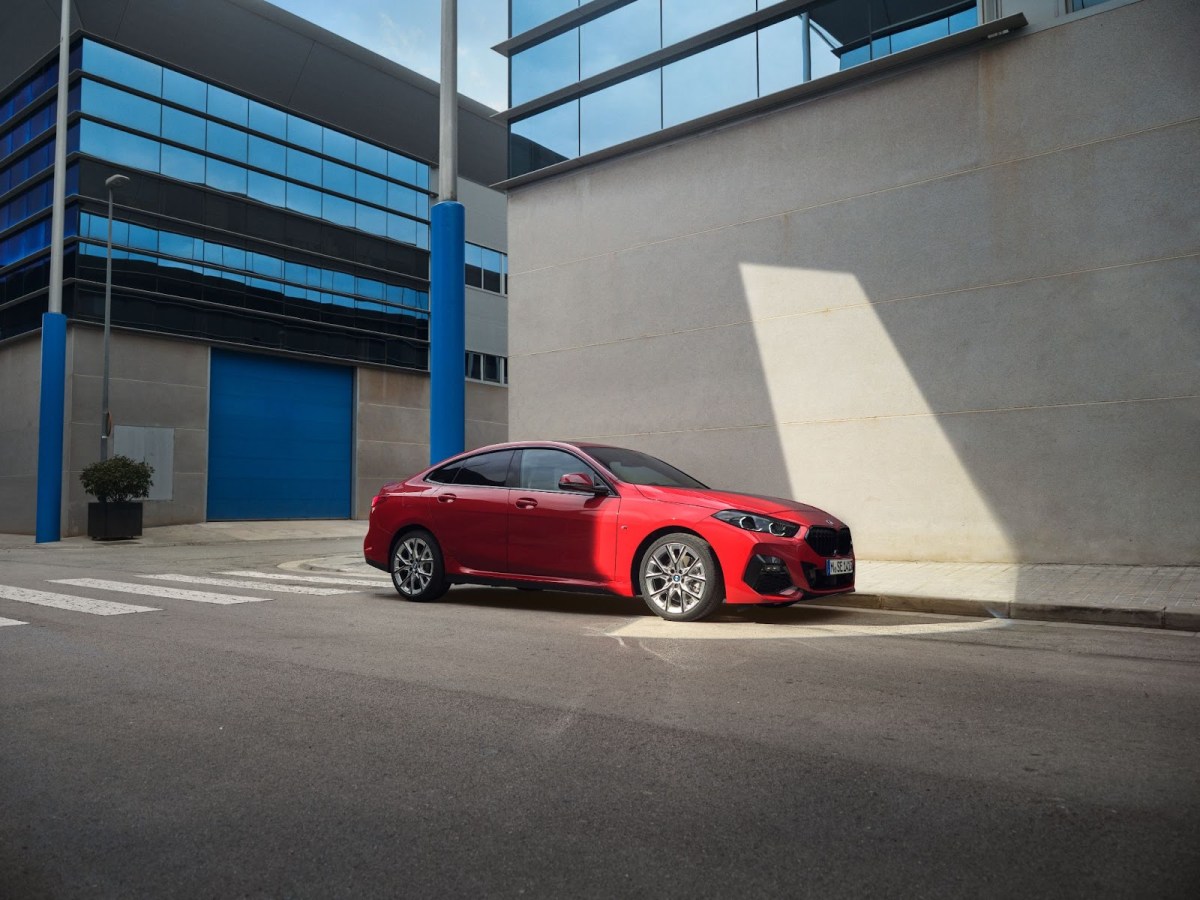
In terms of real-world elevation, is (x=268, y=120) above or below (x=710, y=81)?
above

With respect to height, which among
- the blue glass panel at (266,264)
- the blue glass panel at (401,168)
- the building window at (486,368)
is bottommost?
the building window at (486,368)

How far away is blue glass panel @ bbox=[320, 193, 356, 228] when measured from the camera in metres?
32.7

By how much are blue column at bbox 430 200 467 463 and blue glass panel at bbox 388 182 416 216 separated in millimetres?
21442

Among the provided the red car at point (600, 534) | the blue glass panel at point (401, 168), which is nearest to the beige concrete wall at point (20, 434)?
the blue glass panel at point (401, 168)

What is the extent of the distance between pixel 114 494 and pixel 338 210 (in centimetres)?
1372

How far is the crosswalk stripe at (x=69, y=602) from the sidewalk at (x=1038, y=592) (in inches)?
164

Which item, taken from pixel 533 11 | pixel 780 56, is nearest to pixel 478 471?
pixel 780 56

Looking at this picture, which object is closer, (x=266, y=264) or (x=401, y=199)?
(x=266, y=264)

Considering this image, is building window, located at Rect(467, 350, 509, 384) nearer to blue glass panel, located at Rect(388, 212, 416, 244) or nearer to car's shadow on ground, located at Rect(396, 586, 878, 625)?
blue glass panel, located at Rect(388, 212, 416, 244)

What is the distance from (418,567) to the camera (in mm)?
9312

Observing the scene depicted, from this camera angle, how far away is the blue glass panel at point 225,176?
29.4 meters

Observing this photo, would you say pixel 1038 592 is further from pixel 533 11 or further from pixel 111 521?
pixel 111 521

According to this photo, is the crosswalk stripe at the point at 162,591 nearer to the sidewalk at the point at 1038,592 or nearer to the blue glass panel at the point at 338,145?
the sidewalk at the point at 1038,592

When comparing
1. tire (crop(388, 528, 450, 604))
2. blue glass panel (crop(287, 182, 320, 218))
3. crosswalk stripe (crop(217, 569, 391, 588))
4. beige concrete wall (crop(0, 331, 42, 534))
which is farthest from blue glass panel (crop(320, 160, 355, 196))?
tire (crop(388, 528, 450, 604))
